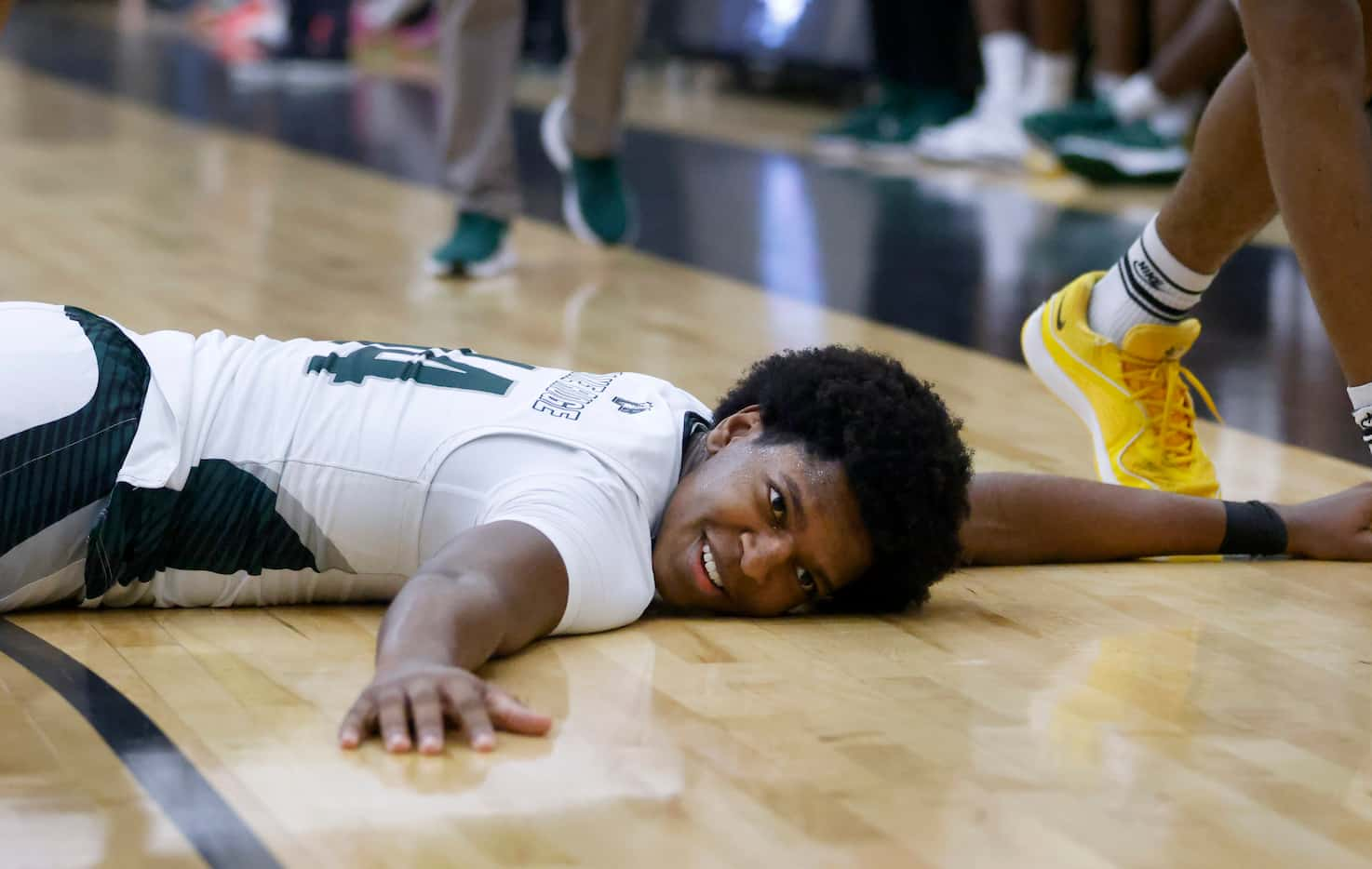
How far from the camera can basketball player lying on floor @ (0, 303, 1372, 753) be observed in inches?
61.9

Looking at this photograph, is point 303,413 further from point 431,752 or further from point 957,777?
point 957,777

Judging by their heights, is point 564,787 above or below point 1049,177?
below

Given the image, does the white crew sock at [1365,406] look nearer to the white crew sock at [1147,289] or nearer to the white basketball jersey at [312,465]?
the white crew sock at [1147,289]

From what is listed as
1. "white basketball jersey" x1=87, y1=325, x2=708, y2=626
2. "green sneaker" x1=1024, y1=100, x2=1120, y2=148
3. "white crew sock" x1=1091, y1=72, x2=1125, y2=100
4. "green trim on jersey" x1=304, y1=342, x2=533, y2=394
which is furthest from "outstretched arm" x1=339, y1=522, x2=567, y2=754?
"white crew sock" x1=1091, y1=72, x2=1125, y2=100

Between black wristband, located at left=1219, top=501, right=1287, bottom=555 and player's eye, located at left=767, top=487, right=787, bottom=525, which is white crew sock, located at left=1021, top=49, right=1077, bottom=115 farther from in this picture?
player's eye, located at left=767, top=487, right=787, bottom=525

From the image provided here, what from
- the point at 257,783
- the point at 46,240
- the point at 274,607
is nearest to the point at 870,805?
the point at 257,783

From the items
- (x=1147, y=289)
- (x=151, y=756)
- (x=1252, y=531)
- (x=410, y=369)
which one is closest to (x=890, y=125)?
(x=1147, y=289)

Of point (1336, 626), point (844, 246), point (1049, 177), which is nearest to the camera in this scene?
point (1336, 626)

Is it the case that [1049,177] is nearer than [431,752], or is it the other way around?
[431,752]

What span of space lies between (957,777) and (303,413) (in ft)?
2.21

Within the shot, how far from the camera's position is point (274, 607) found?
1689 millimetres

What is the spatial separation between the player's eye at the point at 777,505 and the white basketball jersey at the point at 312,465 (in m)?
0.11

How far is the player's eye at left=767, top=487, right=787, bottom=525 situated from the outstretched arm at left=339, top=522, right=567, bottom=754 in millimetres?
192

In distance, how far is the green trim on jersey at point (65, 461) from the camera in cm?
156
